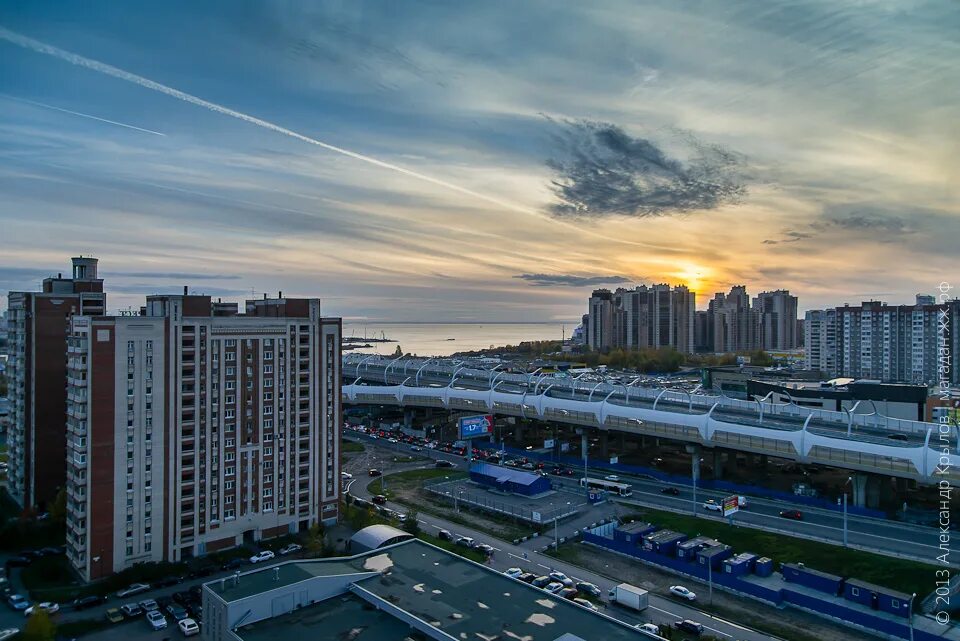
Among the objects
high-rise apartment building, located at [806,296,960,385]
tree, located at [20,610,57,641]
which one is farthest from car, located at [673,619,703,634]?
high-rise apartment building, located at [806,296,960,385]

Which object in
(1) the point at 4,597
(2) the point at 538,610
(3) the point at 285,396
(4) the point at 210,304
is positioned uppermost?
(4) the point at 210,304

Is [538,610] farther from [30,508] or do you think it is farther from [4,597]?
[30,508]

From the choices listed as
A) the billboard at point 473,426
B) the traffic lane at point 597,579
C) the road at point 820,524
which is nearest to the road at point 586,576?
the traffic lane at point 597,579

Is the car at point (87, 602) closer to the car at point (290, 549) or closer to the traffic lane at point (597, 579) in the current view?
the car at point (290, 549)

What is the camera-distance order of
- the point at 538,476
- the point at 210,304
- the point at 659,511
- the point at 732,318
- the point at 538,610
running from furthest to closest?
1. the point at 732,318
2. the point at 538,476
3. the point at 659,511
4. the point at 210,304
5. the point at 538,610

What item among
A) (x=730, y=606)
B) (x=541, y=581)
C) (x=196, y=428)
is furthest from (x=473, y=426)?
(x=730, y=606)

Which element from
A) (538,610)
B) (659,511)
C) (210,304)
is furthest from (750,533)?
(210,304)
